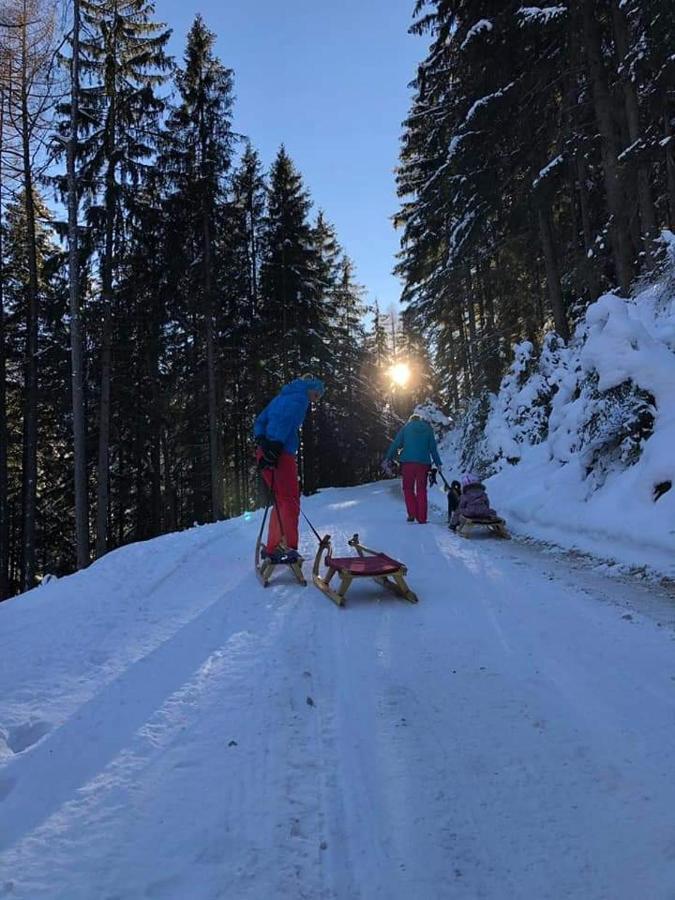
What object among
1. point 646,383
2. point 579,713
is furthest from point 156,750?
point 646,383

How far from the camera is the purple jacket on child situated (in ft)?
26.8

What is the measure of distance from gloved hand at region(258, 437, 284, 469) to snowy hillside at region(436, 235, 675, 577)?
3700 mm

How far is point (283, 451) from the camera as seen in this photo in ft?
21.3

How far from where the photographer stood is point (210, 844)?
196cm

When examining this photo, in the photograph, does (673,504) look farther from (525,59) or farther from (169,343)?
(169,343)

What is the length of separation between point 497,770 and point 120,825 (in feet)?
4.95

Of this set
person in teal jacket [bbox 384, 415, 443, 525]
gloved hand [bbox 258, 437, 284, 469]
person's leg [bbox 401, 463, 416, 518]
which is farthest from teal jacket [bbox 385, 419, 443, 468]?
gloved hand [bbox 258, 437, 284, 469]

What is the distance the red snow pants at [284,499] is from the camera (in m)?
6.53

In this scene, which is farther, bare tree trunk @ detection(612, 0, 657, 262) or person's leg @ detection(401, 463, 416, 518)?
bare tree trunk @ detection(612, 0, 657, 262)

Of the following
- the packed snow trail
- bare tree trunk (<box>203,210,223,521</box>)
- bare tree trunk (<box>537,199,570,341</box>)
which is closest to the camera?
the packed snow trail

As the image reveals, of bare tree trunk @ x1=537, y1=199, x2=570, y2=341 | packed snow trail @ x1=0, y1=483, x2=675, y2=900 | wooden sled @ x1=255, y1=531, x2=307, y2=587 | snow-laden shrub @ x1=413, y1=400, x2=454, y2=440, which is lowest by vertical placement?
packed snow trail @ x1=0, y1=483, x2=675, y2=900

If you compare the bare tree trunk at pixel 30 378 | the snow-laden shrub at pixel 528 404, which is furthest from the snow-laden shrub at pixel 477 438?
the bare tree trunk at pixel 30 378

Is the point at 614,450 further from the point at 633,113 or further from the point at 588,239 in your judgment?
the point at 588,239

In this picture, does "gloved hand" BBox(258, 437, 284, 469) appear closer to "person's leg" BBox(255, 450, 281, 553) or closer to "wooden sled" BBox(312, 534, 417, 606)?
"person's leg" BBox(255, 450, 281, 553)
